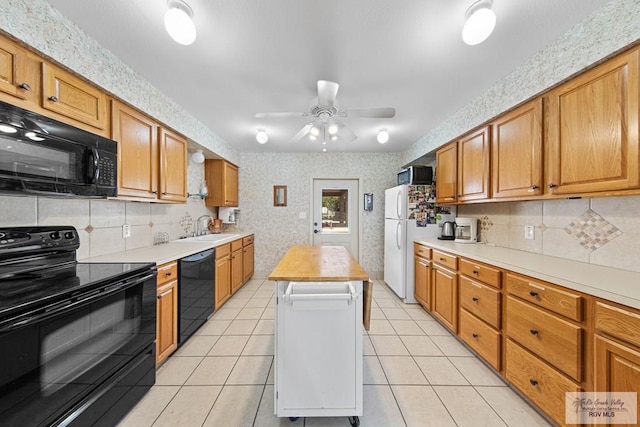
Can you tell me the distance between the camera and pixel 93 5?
1312 mm

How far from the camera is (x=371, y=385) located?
5.87 feet

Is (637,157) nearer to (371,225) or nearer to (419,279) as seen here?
(419,279)

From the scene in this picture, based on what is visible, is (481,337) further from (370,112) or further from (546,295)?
(370,112)

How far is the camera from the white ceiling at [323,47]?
1325 millimetres

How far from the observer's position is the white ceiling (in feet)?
4.35

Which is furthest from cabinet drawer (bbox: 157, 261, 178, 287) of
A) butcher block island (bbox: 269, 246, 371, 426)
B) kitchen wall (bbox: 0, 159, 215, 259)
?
butcher block island (bbox: 269, 246, 371, 426)

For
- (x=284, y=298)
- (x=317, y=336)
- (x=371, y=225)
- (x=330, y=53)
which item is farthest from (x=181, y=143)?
(x=371, y=225)

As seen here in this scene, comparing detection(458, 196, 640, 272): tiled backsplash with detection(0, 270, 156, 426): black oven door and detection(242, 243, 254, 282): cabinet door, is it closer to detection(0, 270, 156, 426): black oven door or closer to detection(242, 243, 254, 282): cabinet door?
detection(0, 270, 156, 426): black oven door

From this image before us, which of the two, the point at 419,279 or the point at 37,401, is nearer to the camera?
the point at 37,401

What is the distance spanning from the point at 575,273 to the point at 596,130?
0.84m

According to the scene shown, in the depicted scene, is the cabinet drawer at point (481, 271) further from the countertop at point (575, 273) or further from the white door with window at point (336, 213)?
the white door with window at point (336, 213)

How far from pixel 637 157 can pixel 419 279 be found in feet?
7.49

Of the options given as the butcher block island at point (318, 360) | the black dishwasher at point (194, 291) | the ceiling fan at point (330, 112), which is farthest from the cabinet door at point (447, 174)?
the black dishwasher at point (194, 291)

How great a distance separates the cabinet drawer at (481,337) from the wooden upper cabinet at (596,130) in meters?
1.15
